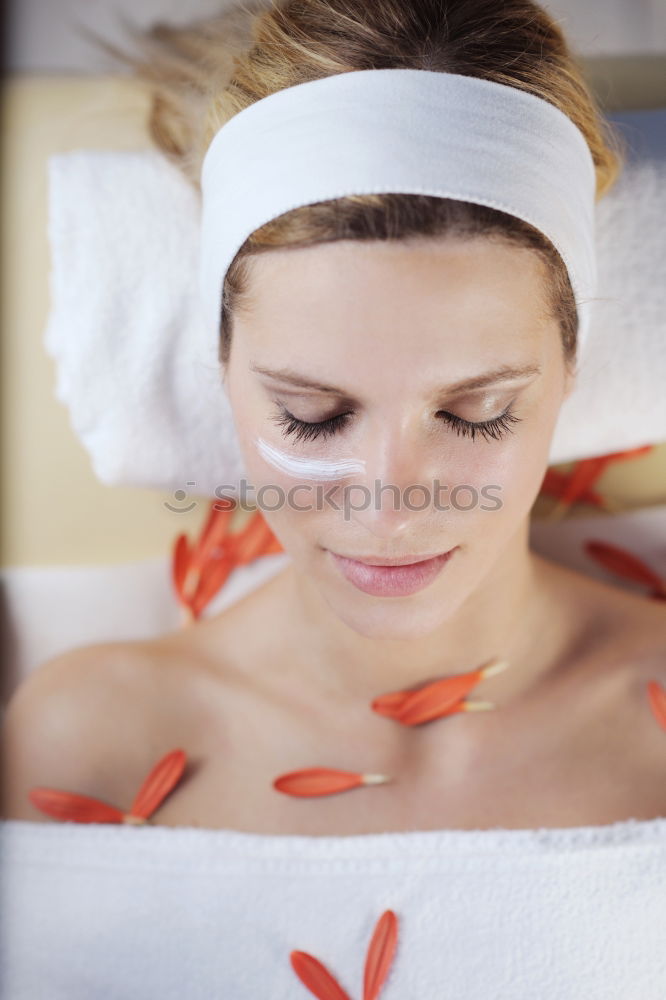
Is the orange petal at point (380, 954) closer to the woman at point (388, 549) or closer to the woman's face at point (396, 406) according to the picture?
the woman at point (388, 549)

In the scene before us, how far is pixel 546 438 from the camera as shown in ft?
1.94

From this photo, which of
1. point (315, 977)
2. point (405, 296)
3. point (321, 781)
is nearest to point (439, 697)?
point (321, 781)

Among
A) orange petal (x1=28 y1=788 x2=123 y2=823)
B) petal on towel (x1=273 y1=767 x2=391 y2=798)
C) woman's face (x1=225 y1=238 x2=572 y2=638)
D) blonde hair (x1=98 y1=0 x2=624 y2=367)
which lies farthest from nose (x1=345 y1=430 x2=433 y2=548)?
orange petal (x1=28 y1=788 x2=123 y2=823)

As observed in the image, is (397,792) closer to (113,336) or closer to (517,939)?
(517,939)

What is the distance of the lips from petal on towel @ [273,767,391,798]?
177 millimetres

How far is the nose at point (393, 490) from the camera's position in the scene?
542 mm

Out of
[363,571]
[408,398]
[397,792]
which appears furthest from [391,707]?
[408,398]

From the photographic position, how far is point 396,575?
60cm

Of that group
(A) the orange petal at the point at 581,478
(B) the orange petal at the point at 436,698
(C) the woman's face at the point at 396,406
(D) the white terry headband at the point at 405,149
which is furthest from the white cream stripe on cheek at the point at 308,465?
(A) the orange petal at the point at 581,478

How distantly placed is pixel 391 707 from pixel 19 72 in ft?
1.99

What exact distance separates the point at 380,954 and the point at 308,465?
0.33 metres

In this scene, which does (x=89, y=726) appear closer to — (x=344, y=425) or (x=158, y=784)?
(x=158, y=784)

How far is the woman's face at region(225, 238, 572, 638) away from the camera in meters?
0.51

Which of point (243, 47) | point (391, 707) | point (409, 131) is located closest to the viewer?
point (409, 131)
